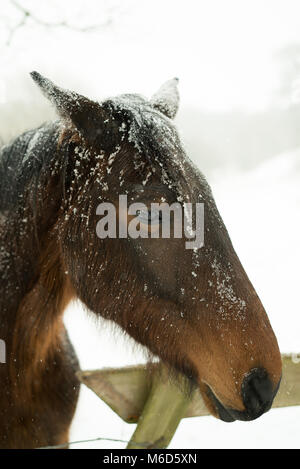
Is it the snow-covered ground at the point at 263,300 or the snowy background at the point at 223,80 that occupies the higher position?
the snowy background at the point at 223,80

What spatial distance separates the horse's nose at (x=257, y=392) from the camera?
181 cm

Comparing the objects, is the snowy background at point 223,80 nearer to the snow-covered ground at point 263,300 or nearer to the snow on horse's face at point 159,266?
the snow-covered ground at point 263,300

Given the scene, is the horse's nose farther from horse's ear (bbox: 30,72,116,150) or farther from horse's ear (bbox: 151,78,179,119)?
horse's ear (bbox: 151,78,179,119)

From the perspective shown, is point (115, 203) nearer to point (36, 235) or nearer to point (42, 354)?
point (36, 235)

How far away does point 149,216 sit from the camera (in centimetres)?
200

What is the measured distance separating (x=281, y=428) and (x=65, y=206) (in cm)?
296

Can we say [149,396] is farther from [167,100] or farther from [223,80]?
[223,80]

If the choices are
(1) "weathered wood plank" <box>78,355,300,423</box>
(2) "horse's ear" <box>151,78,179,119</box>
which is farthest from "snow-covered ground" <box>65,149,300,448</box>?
(2) "horse's ear" <box>151,78,179,119</box>

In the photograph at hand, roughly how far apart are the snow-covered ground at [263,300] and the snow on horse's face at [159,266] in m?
0.34

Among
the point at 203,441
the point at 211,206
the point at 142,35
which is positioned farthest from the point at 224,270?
the point at 142,35

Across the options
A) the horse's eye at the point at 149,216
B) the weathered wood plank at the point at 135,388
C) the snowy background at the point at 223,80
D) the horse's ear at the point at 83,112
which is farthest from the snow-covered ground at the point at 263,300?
the horse's ear at the point at 83,112

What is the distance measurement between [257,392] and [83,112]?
1526 mm

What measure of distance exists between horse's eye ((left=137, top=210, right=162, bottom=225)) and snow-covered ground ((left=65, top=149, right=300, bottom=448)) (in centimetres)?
71

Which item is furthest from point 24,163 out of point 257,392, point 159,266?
point 257,392
